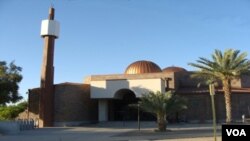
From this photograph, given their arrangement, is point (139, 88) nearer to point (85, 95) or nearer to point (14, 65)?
point (85, 95)

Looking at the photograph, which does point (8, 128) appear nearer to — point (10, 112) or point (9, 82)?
point (9, 82)

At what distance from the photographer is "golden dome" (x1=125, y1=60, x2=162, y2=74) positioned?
2208 inches

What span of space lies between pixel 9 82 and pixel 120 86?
15241 mm

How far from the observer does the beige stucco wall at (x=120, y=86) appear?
159 ft

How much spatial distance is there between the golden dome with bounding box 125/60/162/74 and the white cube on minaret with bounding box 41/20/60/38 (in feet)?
46.3

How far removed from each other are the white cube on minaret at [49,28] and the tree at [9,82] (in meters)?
6.52

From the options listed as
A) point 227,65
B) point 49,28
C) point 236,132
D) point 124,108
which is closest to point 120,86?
point 124,108

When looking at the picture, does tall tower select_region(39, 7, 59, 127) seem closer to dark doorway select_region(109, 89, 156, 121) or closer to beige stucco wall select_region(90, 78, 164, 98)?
beige stucco wall select_region(90, 78, 164, 98)

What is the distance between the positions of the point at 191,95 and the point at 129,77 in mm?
8975

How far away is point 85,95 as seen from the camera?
5150 centimetres

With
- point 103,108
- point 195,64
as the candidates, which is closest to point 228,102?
point 195,64

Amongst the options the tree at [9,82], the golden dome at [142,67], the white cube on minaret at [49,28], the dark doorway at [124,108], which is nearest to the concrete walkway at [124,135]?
the tree at [9,82]

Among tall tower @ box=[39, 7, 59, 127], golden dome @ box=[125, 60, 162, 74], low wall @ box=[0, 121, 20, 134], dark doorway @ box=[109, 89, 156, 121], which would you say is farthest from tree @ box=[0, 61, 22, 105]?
golden dome @ box=[125, 60, 162, 74]

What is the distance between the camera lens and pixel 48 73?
154 feet
